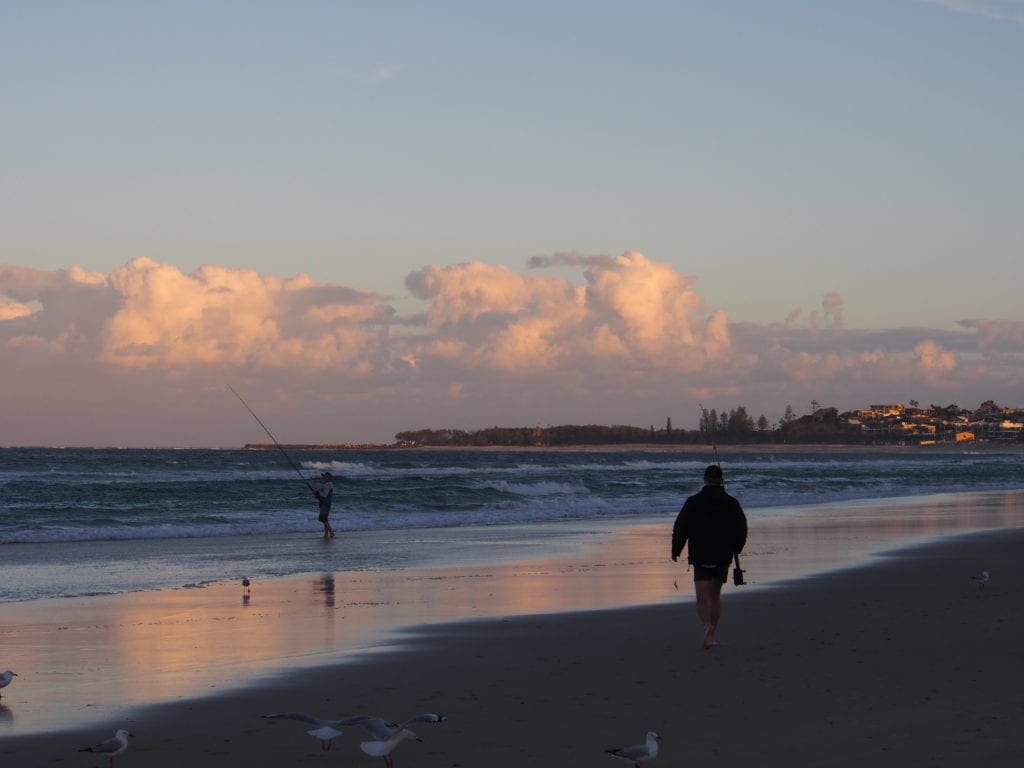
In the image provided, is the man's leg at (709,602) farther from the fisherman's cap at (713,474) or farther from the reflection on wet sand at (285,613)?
the reflection on wet sand at (285,613)

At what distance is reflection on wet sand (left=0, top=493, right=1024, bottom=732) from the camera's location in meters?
8.47

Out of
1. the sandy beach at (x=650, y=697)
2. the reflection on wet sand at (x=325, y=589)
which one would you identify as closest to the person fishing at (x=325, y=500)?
the reflection on wet sand at (x=325, y=589)

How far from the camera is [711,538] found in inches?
373

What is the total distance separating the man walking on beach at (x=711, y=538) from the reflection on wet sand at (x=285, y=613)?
2529mm

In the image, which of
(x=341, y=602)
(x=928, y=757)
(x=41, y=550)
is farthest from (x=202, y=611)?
(x=41, y=550)

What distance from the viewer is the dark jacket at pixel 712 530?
9.46 meters

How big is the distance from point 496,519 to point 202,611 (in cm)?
1878

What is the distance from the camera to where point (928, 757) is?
19.7 ft

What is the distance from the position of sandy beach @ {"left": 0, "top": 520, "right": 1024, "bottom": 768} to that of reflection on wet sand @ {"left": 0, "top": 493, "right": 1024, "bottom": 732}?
0.45 metres

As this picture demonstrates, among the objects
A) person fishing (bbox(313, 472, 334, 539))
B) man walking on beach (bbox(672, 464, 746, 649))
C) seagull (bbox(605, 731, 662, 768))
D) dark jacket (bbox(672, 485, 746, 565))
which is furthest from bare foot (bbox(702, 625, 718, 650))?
person fishing (bbox(313, 472, 334, 539))

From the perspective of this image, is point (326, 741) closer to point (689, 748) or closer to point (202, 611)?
point (689, 748)

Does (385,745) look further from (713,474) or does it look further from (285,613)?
(285,613)

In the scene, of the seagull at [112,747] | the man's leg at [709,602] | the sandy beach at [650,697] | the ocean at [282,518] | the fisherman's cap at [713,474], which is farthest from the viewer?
the ocean at [282,518]

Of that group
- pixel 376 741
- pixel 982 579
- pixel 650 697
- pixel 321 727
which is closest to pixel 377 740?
pixel 376 741
